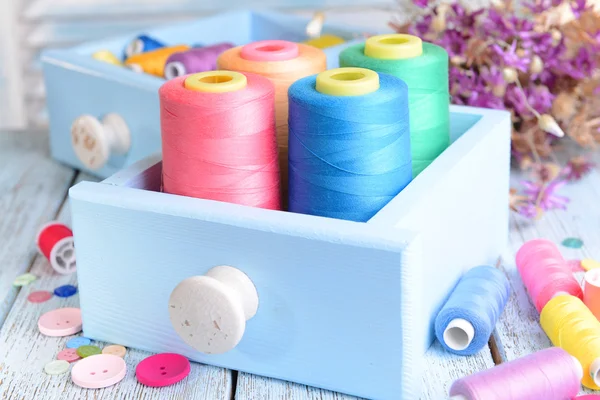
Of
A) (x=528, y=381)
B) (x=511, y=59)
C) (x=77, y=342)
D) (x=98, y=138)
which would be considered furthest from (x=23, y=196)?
(x=528, y=381)

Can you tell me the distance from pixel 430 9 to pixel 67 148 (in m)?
0.55

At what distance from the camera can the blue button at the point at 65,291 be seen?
0.95 metres

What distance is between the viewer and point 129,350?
0.84 meters

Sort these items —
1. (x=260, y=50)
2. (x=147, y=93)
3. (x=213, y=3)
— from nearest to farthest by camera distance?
1. (x=260, y=50)
2. (x=147, y=93)
3. (x=213, y=3)

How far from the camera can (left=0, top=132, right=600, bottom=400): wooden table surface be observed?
2.53ft

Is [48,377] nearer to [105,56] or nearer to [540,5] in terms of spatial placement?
[105,56]

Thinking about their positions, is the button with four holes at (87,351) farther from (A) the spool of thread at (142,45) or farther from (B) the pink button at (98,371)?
(A) the spool of thread at (142,45)

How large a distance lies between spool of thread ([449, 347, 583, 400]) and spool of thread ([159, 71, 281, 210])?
248mm

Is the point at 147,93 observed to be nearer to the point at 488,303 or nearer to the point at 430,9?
the point at 430,9

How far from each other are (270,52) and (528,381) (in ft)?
1.32

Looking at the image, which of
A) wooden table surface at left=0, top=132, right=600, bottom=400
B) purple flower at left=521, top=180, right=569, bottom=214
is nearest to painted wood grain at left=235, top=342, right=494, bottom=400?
wooden table surface at left=0, top=132, right=600, bottom=400

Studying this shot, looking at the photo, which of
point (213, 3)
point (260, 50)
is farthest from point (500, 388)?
point (213, 3)

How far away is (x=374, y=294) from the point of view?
71cm

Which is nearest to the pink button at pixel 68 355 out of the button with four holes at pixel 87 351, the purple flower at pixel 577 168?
the button with four holes at pixel 87 351
